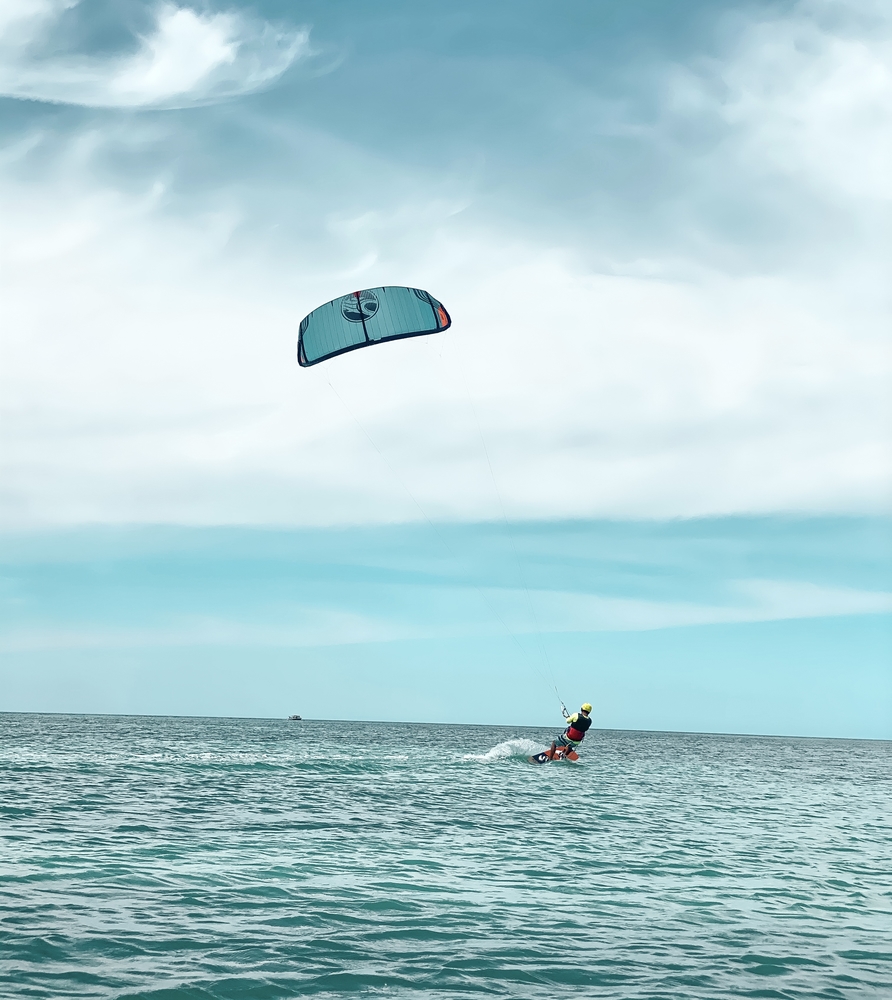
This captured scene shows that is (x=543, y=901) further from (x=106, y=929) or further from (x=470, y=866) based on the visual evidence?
(x=106, y=929)

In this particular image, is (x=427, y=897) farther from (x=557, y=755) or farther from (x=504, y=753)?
(x=504, y=753)

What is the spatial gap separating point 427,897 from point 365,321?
1882 cm

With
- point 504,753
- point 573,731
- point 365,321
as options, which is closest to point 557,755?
point 573,731

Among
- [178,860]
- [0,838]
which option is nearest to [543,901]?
[178,860]

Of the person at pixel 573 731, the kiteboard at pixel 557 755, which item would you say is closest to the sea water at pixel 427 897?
the person at pixel 573 731

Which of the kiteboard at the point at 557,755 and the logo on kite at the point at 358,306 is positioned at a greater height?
the logo on kite at the point at 358,306

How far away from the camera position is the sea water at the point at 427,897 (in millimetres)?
10008

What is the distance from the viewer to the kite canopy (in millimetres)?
28109

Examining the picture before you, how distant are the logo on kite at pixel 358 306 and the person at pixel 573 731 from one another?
17.2 m

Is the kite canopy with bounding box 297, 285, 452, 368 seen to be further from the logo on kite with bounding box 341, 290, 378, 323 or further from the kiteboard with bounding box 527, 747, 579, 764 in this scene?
the kiteboard with bounding box 527, 747, 579, 764

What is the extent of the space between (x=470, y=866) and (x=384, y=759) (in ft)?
113

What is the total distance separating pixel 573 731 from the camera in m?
37.8

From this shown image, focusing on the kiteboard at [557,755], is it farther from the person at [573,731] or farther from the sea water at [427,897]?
the sea water at [427,897]

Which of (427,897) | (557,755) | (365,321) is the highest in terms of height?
(365,321)
